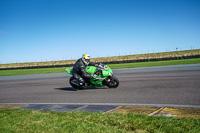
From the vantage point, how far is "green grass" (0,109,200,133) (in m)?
3.61

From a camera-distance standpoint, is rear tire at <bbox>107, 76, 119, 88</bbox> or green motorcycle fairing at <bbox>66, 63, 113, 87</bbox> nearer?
green motorcycle fairing at <bbox>66, 63, 113, 87</bbox>

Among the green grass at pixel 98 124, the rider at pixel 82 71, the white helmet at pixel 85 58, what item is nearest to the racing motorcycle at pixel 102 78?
the rider at pixel 82 71

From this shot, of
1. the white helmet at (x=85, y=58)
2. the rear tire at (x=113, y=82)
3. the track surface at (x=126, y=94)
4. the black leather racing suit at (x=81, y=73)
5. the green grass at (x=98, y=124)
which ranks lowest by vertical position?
the track surface at (x=126, y=94)

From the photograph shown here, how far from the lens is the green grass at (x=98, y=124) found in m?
3.61

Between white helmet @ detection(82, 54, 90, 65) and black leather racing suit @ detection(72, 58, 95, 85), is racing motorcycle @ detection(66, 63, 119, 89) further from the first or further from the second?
white helmet @ detection(82, 54, 90, 65)

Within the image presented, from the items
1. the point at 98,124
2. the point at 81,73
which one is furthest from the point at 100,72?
the point at 98,124

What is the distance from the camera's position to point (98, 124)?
13.0 ft

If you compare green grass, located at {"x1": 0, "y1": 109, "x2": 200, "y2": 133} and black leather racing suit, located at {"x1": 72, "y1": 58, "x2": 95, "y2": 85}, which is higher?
black leather racing suit, located at {"x1": 72, "y1": 58, "x2": 95, "y2": 85}

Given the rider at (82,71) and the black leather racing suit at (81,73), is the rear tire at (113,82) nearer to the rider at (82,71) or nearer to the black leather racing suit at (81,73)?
the rider at (82,71)

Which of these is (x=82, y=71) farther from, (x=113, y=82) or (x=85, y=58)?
(x=113, y=82)

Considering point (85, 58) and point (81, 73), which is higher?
point (85, 58)

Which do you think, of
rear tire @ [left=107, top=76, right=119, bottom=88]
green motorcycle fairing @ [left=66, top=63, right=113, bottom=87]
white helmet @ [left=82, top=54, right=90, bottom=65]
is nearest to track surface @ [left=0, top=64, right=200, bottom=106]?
rear tire @ [left=107, top=76, right=119, bottom=88]

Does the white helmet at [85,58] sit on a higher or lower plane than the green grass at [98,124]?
higher

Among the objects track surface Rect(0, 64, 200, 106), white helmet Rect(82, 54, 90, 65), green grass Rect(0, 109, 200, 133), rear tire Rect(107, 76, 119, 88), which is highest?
white helmet Rect(82, 54, 90, 65)
